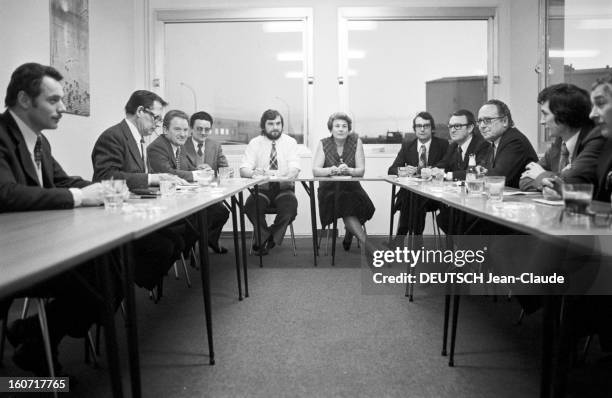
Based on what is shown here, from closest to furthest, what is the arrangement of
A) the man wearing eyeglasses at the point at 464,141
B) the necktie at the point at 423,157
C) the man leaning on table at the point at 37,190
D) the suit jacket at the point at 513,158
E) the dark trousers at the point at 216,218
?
the man leaning on table at the point at 37,190, the suit jacket at the point at 513,158, the man wearing eyeglasses at the point at 464,141, the dark trousers at the point at 216,218, the necktie at the point at 423,157

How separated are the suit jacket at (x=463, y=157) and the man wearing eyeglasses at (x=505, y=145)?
0.38 meters

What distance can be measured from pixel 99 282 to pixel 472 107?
5103 millimetres

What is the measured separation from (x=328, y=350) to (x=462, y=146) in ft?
8.19

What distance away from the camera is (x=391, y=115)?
565 cm

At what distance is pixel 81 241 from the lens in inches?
46.4

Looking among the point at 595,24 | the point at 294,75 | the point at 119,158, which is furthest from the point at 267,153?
the point at 595,24

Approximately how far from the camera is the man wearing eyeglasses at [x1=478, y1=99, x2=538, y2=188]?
126 inches

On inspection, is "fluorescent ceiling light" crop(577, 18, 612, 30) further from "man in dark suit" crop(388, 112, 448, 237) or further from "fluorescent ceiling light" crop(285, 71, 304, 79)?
"fluorescent ceiling light" crop(285, 71, 304, 79)

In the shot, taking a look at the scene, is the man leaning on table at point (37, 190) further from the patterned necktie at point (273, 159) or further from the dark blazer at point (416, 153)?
the dark blazer at point (416, 153)

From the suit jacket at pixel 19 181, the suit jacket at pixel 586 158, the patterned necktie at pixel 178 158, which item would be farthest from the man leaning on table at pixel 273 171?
the suit jacket at pixel 586 158

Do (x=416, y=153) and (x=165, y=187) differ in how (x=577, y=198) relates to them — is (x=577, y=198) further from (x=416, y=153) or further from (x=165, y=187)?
(x=416, y=153)

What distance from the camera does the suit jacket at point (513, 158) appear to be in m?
3.19

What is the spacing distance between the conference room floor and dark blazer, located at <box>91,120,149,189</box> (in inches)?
30.9

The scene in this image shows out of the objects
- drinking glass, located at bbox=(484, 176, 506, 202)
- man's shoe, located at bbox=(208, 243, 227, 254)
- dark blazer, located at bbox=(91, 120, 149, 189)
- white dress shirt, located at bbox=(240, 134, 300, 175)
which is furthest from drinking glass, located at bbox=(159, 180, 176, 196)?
white dress shirt, located at bbox=(240, 134, 300, 175)
